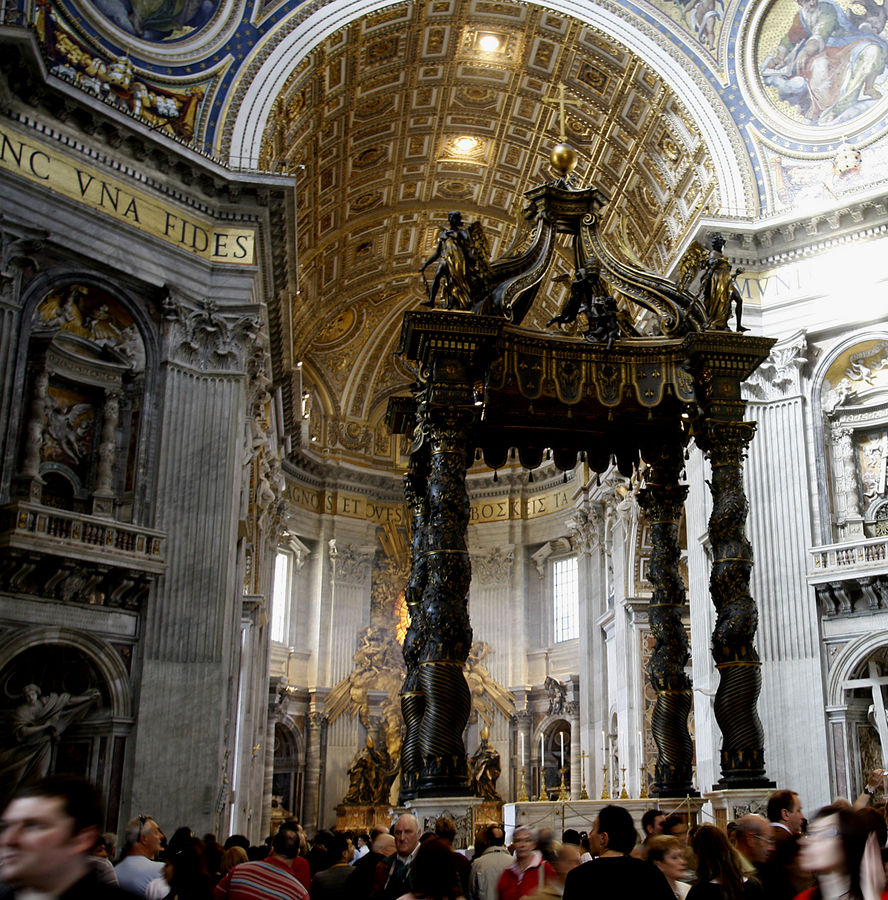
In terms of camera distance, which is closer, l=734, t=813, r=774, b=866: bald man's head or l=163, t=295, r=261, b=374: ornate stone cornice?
l=734, t=813, r=774, b=866: bald man's head

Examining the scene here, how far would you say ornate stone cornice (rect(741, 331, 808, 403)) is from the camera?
16203 millimetres

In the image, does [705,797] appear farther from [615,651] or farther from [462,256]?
[615,651]

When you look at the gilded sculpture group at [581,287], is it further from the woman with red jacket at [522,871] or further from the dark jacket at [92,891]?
the dark jacket at [92,891]

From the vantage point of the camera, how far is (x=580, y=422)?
10836mm

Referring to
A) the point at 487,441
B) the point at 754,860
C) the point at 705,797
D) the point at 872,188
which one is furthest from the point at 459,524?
the point at 872,188

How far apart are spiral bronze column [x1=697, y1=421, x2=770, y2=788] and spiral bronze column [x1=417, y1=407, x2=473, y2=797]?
2.27 metres

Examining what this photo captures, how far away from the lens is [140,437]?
14.4m

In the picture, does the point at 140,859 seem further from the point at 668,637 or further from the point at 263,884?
the point at 668,637

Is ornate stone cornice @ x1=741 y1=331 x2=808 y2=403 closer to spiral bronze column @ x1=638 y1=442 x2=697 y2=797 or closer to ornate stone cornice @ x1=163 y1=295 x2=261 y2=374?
spiral bronze column @ x1=638 y1=442 x2=697 y2=797

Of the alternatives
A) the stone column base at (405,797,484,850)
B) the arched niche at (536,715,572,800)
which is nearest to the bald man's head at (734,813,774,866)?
the stone column base at (405,797,484,850)

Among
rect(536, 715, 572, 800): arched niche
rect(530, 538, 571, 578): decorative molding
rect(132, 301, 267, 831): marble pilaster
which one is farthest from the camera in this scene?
rect(530, 538, 571, 578): decorative molding

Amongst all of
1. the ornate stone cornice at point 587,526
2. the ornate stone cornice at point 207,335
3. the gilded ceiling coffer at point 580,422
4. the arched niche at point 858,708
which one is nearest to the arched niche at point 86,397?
the ornate stone cornice at point 207,335

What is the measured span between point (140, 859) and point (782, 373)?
12970 millimetres

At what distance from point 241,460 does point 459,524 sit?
25.4 feet
